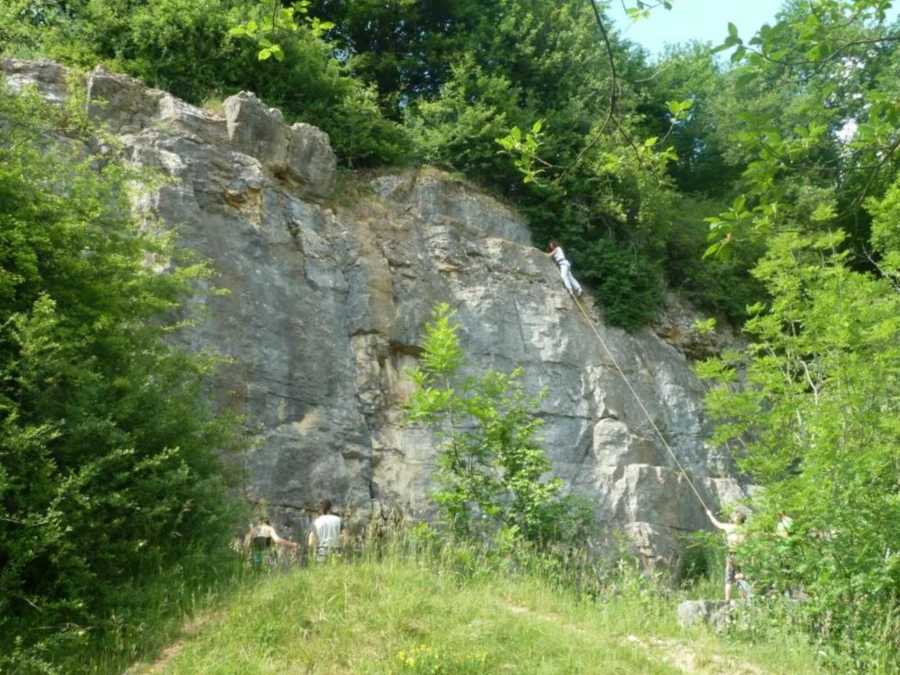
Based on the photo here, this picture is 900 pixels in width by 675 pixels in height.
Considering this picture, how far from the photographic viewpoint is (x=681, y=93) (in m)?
25.5

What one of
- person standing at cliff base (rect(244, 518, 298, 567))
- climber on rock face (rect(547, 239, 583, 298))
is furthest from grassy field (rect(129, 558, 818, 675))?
climber on rock face (rect(547, 239, 583, 298))

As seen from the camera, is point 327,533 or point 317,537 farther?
point 317,537

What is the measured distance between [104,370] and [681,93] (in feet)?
70.5

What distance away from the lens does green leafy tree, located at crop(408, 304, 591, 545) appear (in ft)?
29.6

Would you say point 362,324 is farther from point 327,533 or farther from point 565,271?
point 327,533

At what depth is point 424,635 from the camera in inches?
249

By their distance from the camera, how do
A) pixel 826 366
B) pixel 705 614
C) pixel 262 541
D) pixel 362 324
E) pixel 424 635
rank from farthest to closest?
1. pixel 362 324
2. pixel 826 366
3. pixel 262 541
4. pixel 705 614
5. pixel 424 635

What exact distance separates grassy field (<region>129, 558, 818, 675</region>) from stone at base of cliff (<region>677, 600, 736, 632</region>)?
0.80 feet

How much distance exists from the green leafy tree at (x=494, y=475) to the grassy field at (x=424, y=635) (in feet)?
5.10

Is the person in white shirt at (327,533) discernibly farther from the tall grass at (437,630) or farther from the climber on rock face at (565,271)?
the climber on rock face at (565,271)

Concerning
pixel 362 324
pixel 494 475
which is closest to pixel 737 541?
pixel 494 475

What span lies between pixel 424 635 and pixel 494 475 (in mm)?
3592

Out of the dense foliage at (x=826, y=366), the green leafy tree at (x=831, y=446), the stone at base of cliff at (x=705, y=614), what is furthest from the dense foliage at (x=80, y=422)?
the green leafy tree at (x=831, y=446)

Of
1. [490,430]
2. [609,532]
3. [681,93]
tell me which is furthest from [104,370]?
[681,93]
